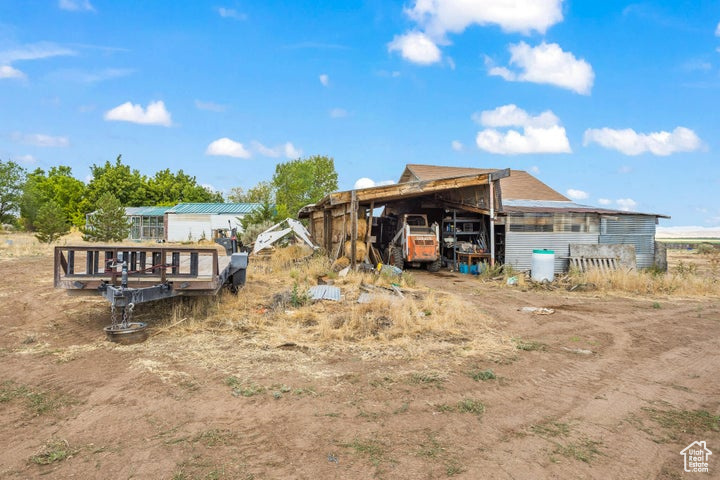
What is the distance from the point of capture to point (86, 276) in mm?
7270

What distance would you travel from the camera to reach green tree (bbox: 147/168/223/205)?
54.2 meters

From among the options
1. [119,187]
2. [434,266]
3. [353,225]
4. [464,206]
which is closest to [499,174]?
[464,206]

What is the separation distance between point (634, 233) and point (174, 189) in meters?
49.9

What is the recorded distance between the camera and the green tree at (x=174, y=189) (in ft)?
178

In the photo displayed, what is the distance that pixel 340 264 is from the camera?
51.6ft

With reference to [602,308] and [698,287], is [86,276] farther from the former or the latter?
[698,287]

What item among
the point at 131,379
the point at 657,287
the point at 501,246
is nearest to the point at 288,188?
the point at 501,246

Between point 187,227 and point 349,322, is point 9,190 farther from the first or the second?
point 349,322

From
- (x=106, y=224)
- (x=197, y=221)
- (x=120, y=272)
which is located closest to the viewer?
(x=120, y=272)

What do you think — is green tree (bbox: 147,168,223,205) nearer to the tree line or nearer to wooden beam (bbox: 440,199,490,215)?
the tree line

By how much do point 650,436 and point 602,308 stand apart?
7.57m

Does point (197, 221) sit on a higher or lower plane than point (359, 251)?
higher

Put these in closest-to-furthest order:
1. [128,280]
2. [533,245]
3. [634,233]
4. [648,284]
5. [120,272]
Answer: [120,272] → [128,280] → [648,284] → [533,245] → [634,233]

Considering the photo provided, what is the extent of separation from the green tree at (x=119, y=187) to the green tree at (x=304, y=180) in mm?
15079
